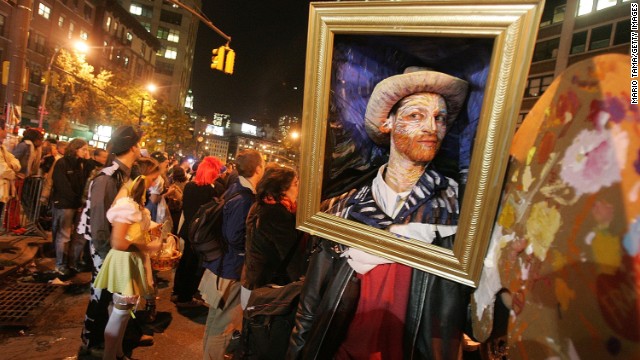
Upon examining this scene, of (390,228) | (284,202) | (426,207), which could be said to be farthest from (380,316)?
(284,202)

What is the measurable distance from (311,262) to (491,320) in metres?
1.01

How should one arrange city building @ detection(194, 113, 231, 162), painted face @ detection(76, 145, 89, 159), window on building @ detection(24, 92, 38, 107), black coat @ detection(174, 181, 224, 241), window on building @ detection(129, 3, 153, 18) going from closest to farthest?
black coat @ detection(174, 181, 224, 241)
painted face @ detection(76, 145, 89, 159)
window on building @ detection(24, 92, 38, 107)
window on building @ detection(129, 3, 153, 18)
city building @ detection(194, 113, 231, 162)

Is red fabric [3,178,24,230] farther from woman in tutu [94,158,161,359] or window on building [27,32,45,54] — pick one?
window on building [27,32,45,54]

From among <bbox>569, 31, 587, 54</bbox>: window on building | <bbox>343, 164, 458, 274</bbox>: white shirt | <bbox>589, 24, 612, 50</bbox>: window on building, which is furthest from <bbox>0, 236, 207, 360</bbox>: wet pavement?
<bbox>589, 24, 612, 50</bbox>: window on building

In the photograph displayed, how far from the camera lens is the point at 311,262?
6.64ft

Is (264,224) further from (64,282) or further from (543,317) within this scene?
(64,282)

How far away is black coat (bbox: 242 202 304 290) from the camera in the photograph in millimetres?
3023

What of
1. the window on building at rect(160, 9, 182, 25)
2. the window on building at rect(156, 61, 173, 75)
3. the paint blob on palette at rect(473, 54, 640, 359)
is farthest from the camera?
the window on building at rect(156, 61, 173, 75)

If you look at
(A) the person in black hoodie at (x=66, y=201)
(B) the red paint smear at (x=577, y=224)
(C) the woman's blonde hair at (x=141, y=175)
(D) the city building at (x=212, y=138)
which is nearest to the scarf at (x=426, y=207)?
(B) the red paint smear at (x=577, y=224)

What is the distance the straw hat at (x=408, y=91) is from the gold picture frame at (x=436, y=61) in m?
0.07

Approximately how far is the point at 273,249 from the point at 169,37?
299 feet

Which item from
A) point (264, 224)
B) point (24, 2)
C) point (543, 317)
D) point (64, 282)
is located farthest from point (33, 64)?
point (543, 317)

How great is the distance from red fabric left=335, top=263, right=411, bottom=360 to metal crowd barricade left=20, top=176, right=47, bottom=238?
908 centimetres

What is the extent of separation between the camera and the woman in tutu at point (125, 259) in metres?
3.22
